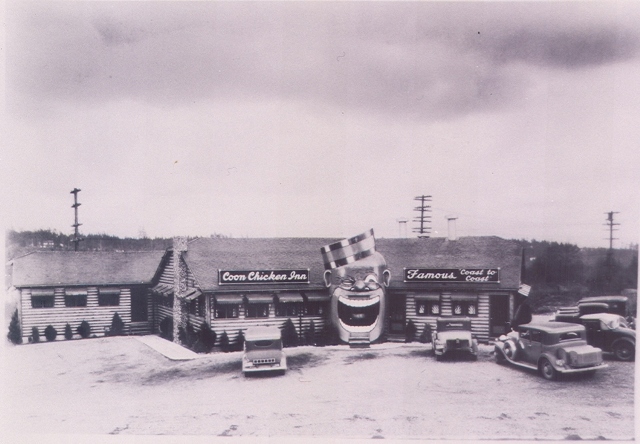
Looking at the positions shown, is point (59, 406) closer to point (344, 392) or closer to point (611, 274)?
point (344, 392)

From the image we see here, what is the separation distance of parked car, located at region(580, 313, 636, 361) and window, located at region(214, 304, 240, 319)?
10.5 metres

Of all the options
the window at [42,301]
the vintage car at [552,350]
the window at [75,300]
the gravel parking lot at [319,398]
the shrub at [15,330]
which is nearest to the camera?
the gravel parking lot at [319,398]

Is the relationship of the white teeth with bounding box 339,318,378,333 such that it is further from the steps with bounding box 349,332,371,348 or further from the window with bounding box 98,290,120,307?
the window with bounding box 98,290,120,307

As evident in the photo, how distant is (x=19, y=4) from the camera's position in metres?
12.6

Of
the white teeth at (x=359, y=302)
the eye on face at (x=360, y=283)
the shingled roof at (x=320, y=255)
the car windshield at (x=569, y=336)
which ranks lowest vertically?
the car windshield at (x=569, y=336)

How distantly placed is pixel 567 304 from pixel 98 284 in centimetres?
1578

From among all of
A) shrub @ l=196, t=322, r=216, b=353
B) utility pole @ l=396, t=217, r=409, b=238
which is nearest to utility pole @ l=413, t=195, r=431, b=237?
utility pole @ l=396, t=217, r=409, b=238

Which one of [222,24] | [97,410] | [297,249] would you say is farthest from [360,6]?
[97,410]

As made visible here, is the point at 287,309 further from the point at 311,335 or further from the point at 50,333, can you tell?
the point at 50,333

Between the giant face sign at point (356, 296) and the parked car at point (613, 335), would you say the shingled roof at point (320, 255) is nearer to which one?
the giant face sign at point (356, 296)

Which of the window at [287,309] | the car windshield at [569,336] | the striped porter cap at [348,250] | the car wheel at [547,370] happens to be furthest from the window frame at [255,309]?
the car windshield at [569,336]

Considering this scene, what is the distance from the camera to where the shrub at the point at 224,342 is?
1436 centimetres

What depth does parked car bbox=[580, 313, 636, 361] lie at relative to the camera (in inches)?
494

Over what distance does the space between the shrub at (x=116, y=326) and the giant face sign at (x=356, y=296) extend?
24.7 feet
